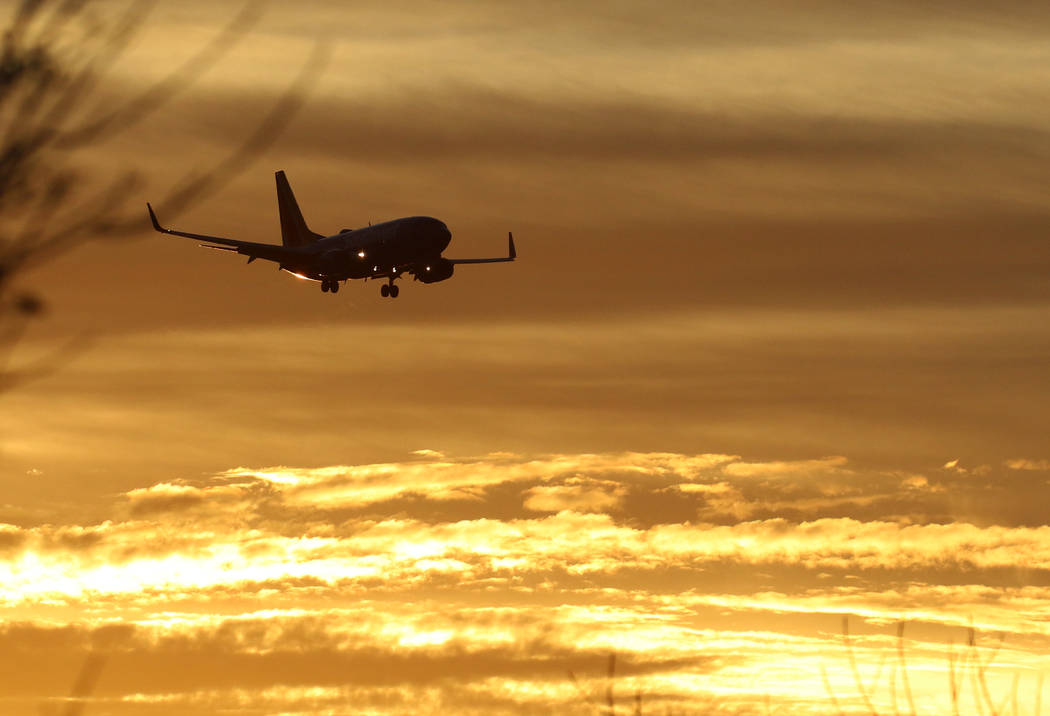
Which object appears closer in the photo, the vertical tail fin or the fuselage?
the fuselage

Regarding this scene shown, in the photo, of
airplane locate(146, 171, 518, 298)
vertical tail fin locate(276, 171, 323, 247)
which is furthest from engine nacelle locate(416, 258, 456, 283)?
vertical tail fin locate(276, 171, 323, 247)

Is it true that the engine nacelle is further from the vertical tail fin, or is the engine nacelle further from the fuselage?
the vertical tail fin

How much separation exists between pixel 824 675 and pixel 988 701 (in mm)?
1571

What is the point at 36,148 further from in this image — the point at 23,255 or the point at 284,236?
the point at 284,236

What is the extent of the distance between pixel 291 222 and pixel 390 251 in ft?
149

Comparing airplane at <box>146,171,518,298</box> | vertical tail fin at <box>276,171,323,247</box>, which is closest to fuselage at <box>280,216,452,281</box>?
airplane at <box>146,171,518,298</box>

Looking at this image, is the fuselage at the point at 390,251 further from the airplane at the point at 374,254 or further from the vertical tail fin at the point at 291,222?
the vertical tail fin at the point at 291,222

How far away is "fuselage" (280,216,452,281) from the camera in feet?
429

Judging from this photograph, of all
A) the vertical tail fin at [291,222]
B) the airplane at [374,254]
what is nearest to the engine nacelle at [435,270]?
the airplane at [374,254]

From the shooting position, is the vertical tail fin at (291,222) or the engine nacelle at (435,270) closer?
the engine nacelle at (435,270)

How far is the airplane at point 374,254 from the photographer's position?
131m

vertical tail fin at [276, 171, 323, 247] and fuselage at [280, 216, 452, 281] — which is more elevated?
vertical tail fin at [276, 171, 323, 247]

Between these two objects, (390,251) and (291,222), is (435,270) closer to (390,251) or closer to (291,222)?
(390,251)

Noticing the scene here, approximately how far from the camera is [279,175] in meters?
188
